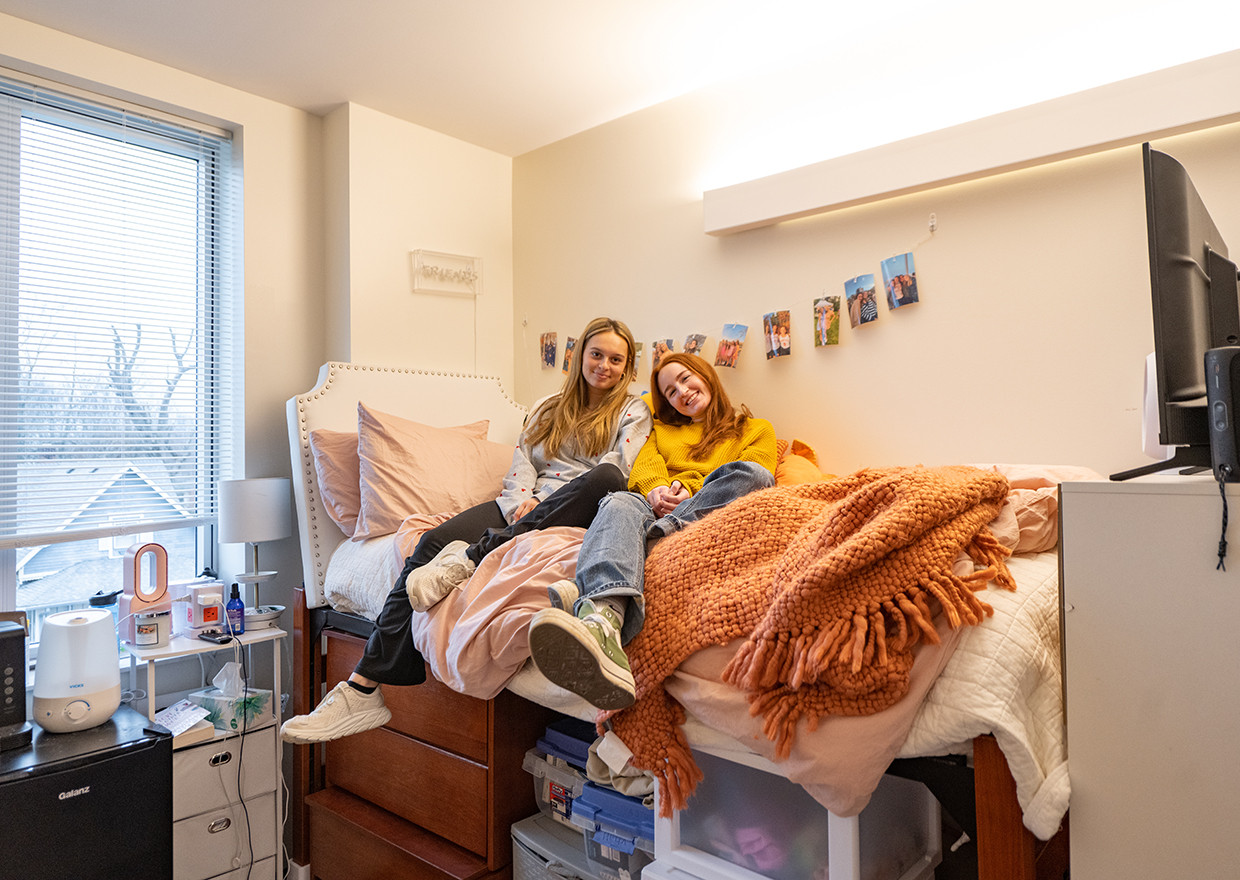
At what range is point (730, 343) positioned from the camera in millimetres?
2518

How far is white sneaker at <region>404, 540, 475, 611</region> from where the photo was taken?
167 centimetres

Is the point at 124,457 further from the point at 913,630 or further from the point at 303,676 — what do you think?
the point at 913,630

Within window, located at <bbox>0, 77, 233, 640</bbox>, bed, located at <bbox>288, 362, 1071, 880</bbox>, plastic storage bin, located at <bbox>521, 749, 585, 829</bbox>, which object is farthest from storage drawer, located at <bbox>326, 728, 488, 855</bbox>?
window, located at <bbox>0, 77, 233, 640</bbox>

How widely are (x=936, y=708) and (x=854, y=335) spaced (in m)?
1.38

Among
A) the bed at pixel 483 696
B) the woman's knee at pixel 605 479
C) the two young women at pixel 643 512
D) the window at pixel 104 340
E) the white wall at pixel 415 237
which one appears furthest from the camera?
the white wall at pixel 415 237

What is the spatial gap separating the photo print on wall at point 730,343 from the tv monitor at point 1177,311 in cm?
141

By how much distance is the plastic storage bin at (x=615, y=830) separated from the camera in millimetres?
1551

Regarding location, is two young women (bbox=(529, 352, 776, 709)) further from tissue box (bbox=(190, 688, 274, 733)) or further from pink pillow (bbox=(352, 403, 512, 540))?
tissue box (bbox=(190, 688, 274, 733))

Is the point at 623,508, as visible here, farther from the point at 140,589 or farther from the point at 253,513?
the point at 140,589

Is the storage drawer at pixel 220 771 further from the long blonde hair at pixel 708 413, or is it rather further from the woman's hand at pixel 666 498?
the long blonde hair at pixel 708 413

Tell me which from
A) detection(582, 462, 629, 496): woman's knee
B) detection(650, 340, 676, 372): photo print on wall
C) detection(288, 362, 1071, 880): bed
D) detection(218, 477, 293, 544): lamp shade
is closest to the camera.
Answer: detection(288, 362, 1071, 880): bed

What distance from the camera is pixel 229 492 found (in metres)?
2.38

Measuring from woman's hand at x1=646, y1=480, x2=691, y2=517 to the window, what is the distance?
1652mm

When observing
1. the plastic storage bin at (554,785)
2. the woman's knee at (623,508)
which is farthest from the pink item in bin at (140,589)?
the woman's knee at (623,508)
